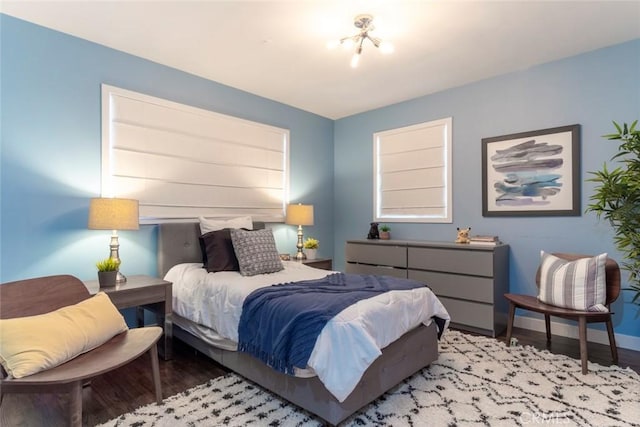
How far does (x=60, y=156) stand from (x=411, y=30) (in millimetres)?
2999

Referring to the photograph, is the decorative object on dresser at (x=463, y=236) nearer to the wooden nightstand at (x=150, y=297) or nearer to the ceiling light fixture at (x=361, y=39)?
the ceiling light fixture at (x=361, y=39)

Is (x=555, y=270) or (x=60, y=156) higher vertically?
(x=60, y=156)

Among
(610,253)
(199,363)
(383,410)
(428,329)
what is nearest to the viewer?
(383,410)

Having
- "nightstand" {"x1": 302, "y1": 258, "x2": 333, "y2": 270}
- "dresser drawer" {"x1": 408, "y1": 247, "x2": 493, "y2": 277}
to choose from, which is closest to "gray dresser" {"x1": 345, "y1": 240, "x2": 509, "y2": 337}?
"dresser drawer" {"x1": 408, "y1": 247, "x2": 493, "y2": 277}

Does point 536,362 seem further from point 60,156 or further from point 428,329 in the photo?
point 60,156

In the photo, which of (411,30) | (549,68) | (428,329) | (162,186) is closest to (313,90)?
(411,30)

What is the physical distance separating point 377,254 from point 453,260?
2.95ft

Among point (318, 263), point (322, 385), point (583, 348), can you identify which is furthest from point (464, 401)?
point (318, 263)

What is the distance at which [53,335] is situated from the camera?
1701 millimetres

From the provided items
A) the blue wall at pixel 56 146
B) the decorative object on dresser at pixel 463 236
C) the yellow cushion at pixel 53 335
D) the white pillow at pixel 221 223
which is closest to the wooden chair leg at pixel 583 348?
the decorative object on dresser at pixel 463 236

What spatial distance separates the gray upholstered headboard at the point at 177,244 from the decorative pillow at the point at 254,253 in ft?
1.70

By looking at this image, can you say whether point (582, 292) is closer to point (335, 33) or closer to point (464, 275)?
point (464, 275)

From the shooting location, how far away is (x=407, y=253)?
12.4ft

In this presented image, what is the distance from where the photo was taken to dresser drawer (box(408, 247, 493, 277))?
3.25m
